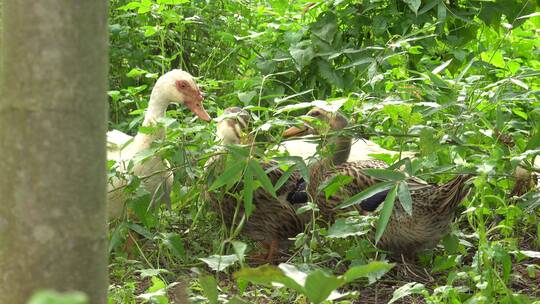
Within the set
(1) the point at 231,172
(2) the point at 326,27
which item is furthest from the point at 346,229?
(2) the point at 326,27

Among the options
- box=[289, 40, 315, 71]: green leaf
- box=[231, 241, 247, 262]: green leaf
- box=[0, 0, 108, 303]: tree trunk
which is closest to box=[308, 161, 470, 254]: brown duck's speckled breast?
box=[289, 40, 315, 71]: green leaf

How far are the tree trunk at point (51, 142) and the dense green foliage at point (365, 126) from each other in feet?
1.40

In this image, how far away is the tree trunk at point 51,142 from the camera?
1831 millimetres

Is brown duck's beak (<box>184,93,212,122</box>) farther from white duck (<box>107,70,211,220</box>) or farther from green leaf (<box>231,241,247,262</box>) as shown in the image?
green leaf (<box>231,241,247,262</box>)

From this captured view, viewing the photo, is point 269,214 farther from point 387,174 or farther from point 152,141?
point 387,174

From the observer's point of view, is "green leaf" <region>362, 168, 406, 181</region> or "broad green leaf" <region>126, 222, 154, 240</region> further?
"broad green leaf" <region>126, 222, 154, 240</region>

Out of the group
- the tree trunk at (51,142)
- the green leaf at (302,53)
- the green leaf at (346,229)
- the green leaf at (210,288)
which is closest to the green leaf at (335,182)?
the green leaf at (346,229)

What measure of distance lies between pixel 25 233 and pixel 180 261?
2597 millimetres

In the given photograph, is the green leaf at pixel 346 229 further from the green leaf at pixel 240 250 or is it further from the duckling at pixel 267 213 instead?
the duckling at pixel 267 213

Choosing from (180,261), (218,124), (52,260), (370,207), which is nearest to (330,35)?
(218,124)

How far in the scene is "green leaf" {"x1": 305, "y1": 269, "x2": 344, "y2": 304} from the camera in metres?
2.14

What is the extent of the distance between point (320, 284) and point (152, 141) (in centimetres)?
253

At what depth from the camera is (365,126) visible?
12.6 feet

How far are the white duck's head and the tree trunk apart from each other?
10.3 ft
